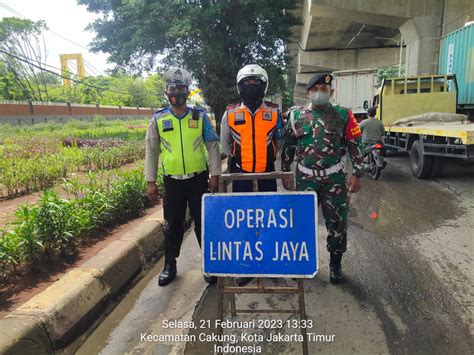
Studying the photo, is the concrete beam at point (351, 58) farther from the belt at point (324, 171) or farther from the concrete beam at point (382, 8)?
the belt at point (324, 171)

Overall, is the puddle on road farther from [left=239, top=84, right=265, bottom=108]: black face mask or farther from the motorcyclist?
[left=239, top=84, right=265, bottom=108]: black face mask

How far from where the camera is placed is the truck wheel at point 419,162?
24.4 feet

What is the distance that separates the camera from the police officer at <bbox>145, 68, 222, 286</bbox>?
3199 mm

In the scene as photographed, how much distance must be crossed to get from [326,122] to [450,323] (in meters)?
1.75

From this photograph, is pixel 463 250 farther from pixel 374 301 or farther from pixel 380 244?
pixel 374 301

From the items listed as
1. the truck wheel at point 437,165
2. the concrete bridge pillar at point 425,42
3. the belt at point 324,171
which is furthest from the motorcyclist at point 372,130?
the concrete bridge pillar at point 425,42

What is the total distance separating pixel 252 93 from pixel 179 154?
827 mm

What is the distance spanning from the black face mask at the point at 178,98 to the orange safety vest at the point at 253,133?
0.41 m

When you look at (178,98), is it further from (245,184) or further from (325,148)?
(325,148)

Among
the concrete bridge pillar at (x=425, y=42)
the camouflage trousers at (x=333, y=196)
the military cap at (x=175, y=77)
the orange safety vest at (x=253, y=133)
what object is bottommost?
the camouflage trousers at (x=333, y=196)

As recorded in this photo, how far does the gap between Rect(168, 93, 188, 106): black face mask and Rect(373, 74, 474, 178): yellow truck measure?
5.25 m

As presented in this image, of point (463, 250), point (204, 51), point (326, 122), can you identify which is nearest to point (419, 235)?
point (463, 250)

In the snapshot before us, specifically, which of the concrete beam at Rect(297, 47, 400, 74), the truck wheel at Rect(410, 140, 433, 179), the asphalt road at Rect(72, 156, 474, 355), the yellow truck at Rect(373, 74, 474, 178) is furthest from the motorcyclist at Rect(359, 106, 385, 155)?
the concrete beam at Rect(297, 47, 400, 74)

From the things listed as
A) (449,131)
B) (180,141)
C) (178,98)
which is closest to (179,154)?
(180,141)
